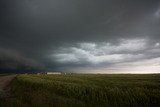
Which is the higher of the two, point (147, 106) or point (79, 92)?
point (79, 92)

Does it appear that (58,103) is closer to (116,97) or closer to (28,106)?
(28,106)

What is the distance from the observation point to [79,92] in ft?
73.7

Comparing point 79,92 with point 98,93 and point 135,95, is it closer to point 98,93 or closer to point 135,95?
point 98,93

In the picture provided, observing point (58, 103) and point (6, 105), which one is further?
point (58, 103)

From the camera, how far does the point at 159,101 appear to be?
17.9m

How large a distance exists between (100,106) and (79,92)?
5.39m

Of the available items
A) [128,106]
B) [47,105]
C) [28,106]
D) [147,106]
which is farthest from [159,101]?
[28,106]

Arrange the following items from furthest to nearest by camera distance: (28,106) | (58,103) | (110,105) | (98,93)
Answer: (98,93) < (110,105) < (58,103) < (28,106)

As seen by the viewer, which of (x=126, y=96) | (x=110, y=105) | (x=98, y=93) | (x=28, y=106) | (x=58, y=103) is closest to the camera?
(x=28, y=106)

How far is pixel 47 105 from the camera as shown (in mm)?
16391

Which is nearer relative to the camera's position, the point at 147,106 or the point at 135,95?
the point at 147,106

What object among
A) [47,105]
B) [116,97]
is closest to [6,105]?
[47,105]

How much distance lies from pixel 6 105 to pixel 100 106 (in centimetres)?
887

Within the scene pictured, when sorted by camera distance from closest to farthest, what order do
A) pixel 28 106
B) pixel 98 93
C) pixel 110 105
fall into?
pixel 28 106 → pixel 110 105 → pixel 98 93
